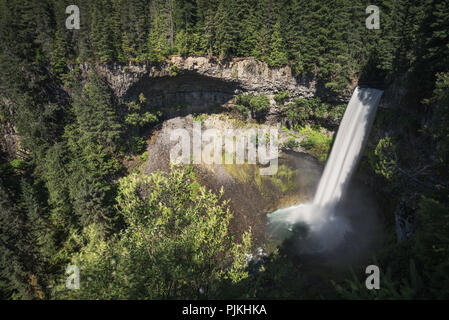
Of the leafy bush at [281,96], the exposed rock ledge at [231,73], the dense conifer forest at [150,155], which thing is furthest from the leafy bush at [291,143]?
the exposed rock ledge at [231,73]

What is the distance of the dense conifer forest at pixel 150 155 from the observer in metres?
9.99

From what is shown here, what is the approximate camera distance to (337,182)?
29016mm

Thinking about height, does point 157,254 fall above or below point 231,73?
below

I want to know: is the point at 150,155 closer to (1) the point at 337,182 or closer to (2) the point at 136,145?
(2) the point at 136,145

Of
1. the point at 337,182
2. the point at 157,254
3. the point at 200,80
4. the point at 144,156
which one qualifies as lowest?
the point at 337,182

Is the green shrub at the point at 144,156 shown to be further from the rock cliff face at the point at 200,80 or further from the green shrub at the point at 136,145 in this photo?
the rock cliff face at the point at 200,80

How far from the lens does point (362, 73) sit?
30828 millimetres

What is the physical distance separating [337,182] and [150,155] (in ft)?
97.3

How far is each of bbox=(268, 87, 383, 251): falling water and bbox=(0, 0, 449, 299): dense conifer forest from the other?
2140mm

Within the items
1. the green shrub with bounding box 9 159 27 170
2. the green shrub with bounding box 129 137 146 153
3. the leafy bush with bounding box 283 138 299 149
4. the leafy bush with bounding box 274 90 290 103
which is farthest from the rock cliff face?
the green shrub with bounding box 9 159 27 170

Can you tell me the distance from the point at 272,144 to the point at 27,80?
36958mm

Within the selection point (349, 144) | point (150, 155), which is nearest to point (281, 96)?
point (349, 144)

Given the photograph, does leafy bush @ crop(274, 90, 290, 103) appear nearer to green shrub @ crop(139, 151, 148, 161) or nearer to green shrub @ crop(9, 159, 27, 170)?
green shrub @ crop(139, 151, 148, 161)

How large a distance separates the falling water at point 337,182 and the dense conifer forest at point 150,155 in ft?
7.02
